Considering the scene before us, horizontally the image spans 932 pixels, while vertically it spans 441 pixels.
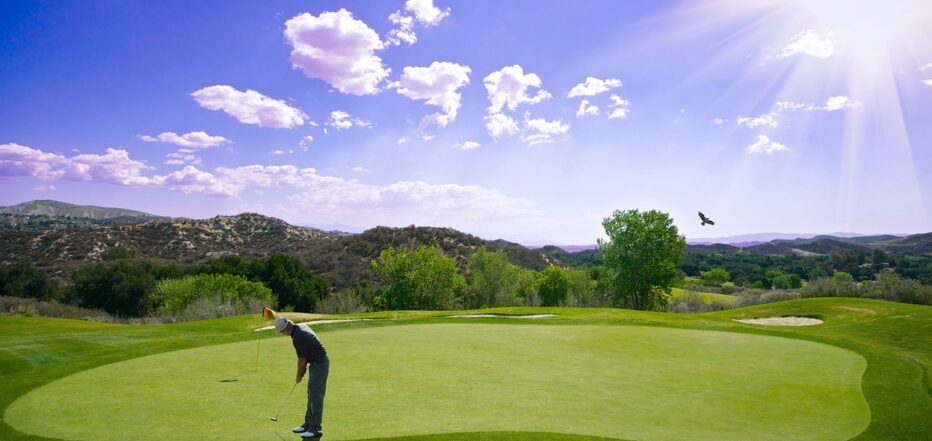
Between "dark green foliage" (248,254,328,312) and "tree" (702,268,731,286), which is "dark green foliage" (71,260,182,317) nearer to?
"dark green foliage" (248,254,328,312)

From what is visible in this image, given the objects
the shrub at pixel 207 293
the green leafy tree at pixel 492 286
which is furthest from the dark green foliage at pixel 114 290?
the green leafy tree at pixel 492 286

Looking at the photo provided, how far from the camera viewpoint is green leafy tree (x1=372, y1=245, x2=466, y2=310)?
1925 inches

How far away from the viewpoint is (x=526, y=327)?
1995 cm

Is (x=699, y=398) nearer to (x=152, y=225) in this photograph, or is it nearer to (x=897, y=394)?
(x=897, y=394)

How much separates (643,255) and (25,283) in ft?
202

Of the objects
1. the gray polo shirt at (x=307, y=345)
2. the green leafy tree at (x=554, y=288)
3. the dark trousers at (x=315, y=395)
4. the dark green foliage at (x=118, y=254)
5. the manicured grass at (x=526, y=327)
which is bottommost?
the green leafy tree at (x=554, y=288)

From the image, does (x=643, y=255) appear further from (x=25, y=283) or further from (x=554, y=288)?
(x=25, y=283)

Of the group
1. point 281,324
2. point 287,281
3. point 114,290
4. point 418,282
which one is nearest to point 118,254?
point 114,290

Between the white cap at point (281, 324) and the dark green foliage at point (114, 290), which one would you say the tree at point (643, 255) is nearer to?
the white cap at point (281, 324)

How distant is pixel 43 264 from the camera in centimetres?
6775

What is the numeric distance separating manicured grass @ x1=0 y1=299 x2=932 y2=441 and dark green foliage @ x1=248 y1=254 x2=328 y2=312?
28.9 metres

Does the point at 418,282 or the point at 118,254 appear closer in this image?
the point at 418,282

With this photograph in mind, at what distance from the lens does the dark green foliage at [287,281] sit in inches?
1981

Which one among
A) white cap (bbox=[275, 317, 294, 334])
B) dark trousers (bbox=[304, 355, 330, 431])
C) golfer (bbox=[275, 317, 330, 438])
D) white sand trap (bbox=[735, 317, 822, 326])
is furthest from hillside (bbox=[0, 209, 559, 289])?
dark trousers (bbox=[304, 355, 330, 431])
